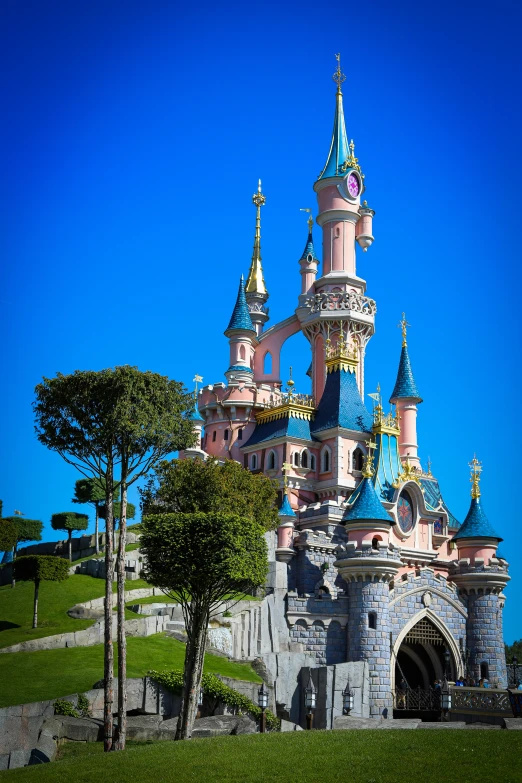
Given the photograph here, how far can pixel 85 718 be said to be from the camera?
3175cm

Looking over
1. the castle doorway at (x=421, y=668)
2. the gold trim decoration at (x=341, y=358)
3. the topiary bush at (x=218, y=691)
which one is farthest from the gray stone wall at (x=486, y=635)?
the topiary bush at (x=218, y=691)

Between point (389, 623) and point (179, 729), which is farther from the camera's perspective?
point (389, 623)

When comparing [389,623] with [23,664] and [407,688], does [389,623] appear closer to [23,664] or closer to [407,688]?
[407,688]

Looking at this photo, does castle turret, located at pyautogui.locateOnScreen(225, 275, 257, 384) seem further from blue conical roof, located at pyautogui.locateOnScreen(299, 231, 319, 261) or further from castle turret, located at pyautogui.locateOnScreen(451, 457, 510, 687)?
castle turret, located at pyautogui.locateOnScreen(451, 457, 510, 687)

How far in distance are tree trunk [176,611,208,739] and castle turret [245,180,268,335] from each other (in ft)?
139

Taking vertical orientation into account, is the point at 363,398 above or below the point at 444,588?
above

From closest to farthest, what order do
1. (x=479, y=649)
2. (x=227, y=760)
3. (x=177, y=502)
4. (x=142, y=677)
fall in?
(x=227, y=760)
(x=142, y=677)
(x=177, y=502)
(x=479, y=649)

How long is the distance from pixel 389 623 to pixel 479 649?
265 inches

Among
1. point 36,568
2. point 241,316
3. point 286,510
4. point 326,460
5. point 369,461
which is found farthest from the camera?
point 241,316

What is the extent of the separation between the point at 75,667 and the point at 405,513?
905 inches

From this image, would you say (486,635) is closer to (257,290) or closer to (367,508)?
(367,508)

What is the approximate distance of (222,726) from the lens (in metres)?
32.3

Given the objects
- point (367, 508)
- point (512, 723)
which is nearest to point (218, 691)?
point (512, 723)

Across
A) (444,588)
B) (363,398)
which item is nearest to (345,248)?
(363,398)
